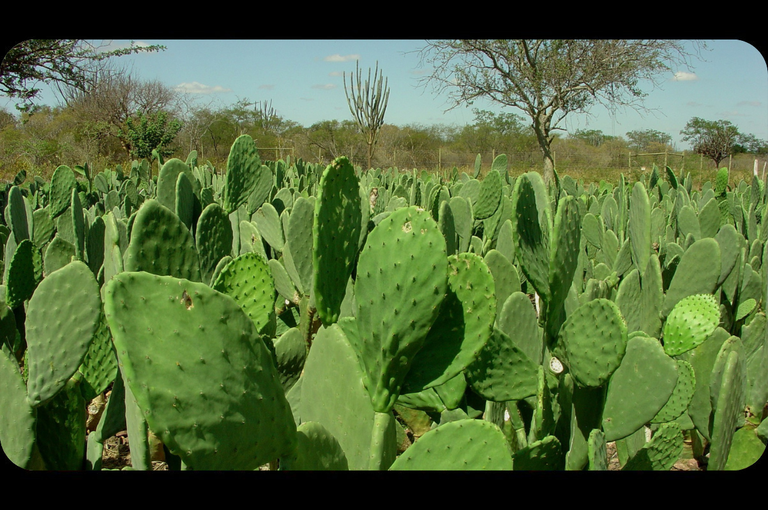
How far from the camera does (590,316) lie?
42.1 inches

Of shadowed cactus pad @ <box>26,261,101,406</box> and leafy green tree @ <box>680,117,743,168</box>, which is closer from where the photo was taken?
shadowed cactus pad @ <box>26,261,101,406</box>

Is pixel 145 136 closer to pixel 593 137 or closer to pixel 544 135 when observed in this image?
pixel 544 135

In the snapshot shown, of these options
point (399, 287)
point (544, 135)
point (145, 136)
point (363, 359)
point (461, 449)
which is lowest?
point (461, 449)

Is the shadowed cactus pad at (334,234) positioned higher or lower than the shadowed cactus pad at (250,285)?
higher

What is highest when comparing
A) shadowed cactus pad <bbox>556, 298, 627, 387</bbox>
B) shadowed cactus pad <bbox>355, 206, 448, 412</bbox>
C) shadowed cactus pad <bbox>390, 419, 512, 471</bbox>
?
shadowed cactus pad <bbox>355, 206, 448, 412</bbox>

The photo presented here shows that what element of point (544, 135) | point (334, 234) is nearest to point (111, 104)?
point (544, 135)

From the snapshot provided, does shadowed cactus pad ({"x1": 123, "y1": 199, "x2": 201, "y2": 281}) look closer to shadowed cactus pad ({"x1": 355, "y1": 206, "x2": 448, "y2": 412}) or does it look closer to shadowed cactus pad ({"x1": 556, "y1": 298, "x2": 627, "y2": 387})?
shadowed cactus pad ({"x1": 355, "y1": 206, "x2": 448, "y2": 412})

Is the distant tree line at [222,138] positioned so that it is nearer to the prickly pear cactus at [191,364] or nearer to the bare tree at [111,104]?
the bare tree at [111,104]

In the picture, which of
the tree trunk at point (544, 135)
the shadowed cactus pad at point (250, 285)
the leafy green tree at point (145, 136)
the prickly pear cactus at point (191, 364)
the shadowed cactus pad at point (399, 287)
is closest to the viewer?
the prickly pear cactus at point (191, 364)

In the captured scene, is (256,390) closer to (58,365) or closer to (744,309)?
(58,365)

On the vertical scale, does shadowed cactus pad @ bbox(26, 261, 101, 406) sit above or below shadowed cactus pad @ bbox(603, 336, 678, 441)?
above

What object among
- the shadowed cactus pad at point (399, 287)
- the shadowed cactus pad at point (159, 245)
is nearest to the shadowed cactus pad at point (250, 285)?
the shadowed cactus pad at point (159, 245)

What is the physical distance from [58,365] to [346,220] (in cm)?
57

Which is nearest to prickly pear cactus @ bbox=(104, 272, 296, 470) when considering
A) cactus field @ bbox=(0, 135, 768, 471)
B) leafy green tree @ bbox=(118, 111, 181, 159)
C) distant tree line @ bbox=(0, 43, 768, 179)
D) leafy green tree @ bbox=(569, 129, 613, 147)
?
cactus field @ bbox=(0, 135, 768, 471)
